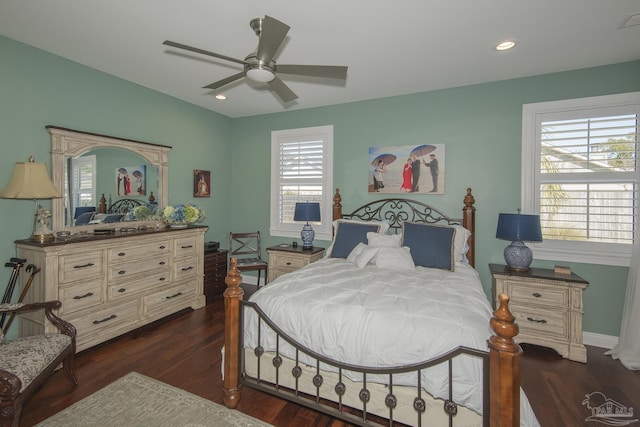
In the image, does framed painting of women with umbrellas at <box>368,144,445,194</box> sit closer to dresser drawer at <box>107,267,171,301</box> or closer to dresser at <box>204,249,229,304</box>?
dresser at <box>204,249,229,304</box>

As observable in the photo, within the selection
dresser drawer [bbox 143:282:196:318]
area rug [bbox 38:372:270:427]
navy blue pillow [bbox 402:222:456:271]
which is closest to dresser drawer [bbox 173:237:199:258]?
dresser drawer [bbox 143:282:196:318]

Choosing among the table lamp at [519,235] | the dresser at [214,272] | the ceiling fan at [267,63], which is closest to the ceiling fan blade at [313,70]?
the ceiling fan at [267,63]

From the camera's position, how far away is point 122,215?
3.44 metres

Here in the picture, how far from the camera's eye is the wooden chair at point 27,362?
1547 millimetres

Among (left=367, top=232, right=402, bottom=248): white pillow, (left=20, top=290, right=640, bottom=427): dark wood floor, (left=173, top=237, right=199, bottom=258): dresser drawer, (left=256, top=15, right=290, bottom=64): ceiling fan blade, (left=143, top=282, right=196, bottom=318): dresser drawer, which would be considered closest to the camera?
(left=256, top=15, right=290, bottom=64): ceiling fan blade

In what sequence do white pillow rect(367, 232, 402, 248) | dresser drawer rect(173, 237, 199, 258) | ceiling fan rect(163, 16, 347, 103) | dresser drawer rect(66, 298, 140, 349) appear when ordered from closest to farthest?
1. ceiling fan rect(163, 16, 347, 103)
2. dresser drawer rect(66, 298, 140, 349)
3. white pillow rect(367, 232, 402, 248)
4. dresser drawer rect(173, 237, 199, 258)

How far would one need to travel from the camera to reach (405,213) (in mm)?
3830

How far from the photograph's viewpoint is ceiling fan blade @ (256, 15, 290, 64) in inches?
66.3

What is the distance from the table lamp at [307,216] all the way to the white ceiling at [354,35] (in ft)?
5.10

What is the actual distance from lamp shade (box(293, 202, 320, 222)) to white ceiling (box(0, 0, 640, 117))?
1.55 metres

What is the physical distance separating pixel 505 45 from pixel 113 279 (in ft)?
13.9

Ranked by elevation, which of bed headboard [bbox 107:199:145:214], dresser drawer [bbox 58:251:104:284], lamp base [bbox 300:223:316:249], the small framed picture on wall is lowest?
dresser drawer [bbox 58:251:104:284]

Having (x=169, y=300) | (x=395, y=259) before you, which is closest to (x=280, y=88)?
(x=395, y=259)

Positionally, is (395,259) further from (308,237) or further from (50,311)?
(50,311)
